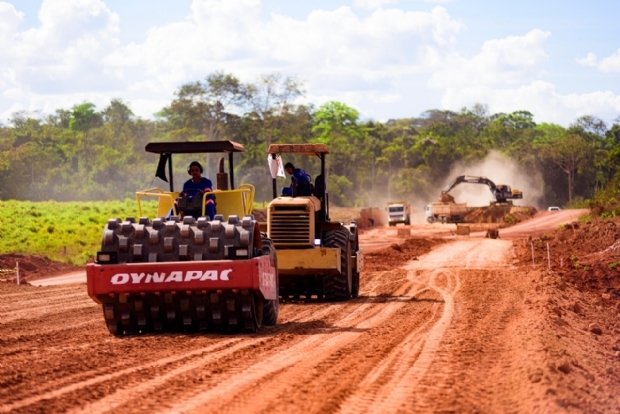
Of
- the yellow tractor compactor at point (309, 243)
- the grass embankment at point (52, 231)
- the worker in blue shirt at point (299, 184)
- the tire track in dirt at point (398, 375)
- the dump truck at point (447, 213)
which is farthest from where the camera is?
the dump truck at point (447, 213)

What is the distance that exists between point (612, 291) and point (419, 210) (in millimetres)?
86311

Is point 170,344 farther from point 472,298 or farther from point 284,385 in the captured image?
point 472,298

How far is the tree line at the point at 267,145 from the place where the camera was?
90.3m

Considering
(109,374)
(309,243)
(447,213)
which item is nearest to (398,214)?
(447,213)

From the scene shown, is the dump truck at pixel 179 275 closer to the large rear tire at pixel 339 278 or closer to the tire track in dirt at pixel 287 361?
the tire track in dirt at pixel 287 361

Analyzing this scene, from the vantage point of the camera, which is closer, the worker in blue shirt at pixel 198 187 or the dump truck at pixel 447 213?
the worker in blue shirt at pixel 198 187

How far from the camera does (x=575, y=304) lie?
18234mm

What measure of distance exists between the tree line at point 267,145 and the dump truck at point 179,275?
178 ft

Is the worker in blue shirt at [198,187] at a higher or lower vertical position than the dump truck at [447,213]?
higher

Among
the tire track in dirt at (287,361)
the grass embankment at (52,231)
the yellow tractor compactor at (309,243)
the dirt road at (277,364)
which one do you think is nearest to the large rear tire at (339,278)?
the yellow tractor compactor at (309,243)

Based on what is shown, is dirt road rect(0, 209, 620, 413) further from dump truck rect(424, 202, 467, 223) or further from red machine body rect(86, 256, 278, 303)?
dump truck rect(424, 202, 467, 223)

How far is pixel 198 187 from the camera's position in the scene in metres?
15.2

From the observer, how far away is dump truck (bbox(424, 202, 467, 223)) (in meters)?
75.1

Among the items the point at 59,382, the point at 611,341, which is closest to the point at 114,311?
the point at 59,382
